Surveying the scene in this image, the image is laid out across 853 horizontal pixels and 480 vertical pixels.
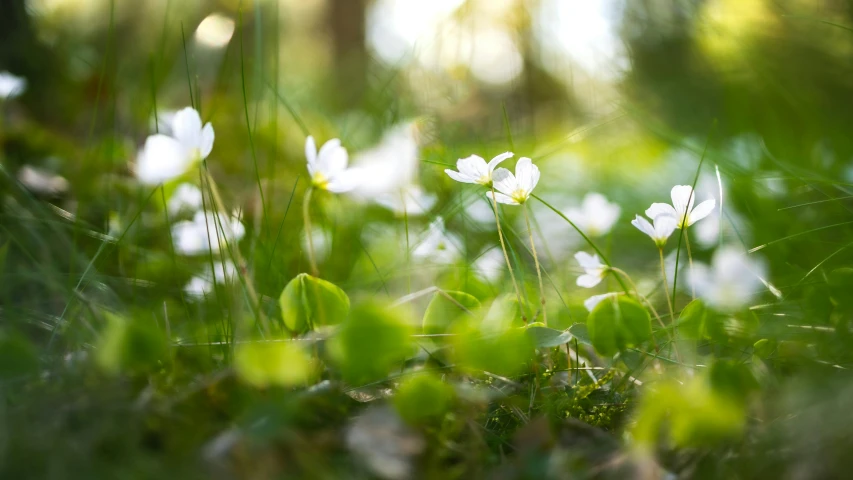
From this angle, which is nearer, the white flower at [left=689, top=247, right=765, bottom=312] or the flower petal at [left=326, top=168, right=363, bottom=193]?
the white flower at [left=689, top=247, right=765, bottom=312]

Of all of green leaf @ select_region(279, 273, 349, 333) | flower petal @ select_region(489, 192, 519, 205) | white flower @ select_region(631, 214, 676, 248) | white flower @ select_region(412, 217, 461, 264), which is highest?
flower petal @ select_region(489, 192, 519, 205)

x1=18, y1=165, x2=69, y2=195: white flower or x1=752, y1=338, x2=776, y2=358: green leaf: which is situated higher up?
x1=18, y1=165, x2=69, y2=195: white flower

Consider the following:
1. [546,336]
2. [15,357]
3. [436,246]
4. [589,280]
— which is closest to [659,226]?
[589,280]

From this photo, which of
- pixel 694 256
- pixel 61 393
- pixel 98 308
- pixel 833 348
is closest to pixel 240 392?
pixel 61 393

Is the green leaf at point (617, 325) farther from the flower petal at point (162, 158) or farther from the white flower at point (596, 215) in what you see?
the flower petal at point (162, 158)

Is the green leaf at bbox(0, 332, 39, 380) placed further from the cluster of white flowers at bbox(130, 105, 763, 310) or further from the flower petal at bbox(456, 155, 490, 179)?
the flower petal at bbox(456, 155, 490, 179)

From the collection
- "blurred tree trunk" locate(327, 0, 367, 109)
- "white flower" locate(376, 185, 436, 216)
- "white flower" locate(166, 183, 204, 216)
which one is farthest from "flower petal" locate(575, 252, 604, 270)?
"blurred tree trunk" locate(327, 0, 367, 109)

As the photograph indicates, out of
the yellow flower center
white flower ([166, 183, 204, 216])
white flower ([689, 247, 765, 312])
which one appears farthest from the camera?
white flower ([166, 183, 204, 216])

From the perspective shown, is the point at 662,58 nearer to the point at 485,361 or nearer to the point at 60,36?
the point at 60,36
